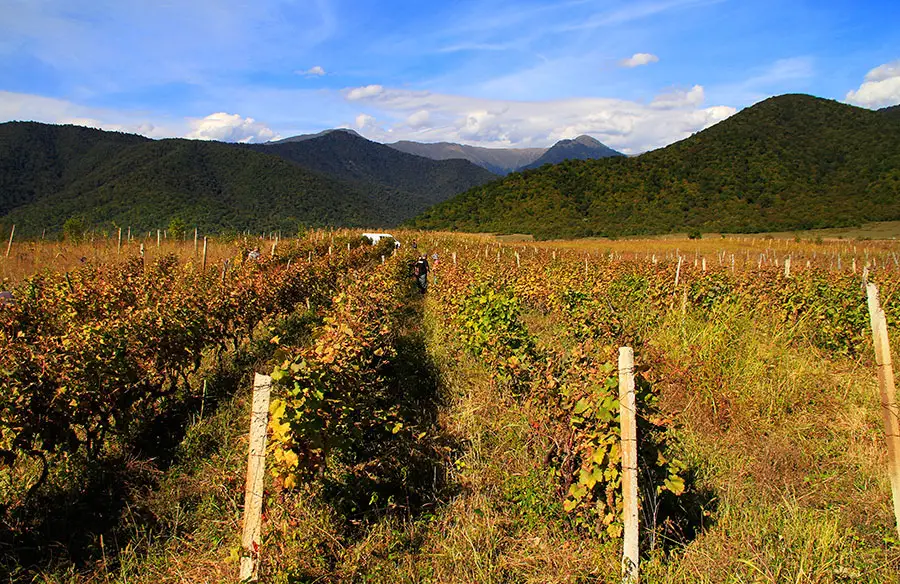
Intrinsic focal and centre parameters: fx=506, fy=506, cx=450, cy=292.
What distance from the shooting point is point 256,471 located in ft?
8.47

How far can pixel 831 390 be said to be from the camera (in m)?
5.28

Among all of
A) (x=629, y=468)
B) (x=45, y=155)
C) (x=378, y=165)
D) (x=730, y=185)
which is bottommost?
(x=629, y=468)

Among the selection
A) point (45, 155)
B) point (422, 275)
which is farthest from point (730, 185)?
point (45, 155)

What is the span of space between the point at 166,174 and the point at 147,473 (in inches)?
2882

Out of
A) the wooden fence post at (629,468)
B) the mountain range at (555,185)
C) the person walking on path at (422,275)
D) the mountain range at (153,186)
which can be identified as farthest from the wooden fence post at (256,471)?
the mountain range at (153,186)

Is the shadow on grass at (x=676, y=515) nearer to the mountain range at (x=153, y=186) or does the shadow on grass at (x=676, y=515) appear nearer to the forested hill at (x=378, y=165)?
the mountain range at (x=153, y=186)

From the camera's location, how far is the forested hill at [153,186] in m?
53.8

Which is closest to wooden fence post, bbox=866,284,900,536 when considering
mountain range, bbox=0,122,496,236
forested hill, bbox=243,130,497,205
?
mountain range, bbox=0,122,496,236

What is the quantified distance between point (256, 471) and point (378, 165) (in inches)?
6332

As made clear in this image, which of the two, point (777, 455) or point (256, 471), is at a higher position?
point (256, 471)

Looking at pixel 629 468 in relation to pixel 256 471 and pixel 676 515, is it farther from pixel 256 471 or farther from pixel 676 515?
pixel 256 471

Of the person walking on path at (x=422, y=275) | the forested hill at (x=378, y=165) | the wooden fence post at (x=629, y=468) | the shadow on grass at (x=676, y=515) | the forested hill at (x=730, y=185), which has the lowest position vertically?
the shadow on grass at (x=676, y=515)

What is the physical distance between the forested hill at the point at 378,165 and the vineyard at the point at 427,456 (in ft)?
427

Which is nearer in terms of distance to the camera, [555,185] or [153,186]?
[153,186]
